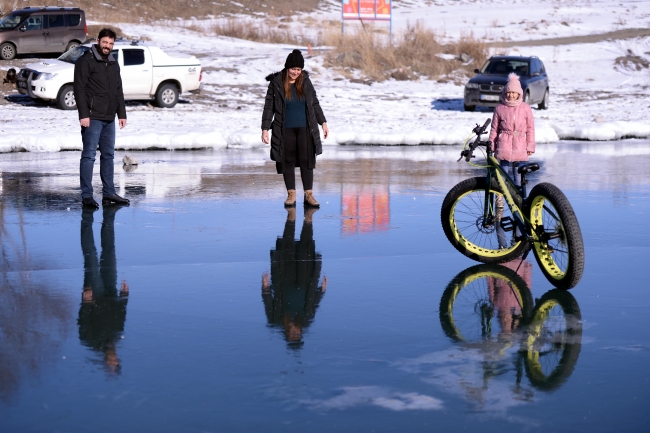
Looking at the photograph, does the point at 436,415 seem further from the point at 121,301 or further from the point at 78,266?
the point at 78,266

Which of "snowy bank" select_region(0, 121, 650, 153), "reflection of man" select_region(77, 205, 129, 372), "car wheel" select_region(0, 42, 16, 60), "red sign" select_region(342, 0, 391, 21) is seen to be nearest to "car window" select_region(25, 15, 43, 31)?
"car wheel" select_region(0, 42, 16, 60)

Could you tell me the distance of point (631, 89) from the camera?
35.2 metres

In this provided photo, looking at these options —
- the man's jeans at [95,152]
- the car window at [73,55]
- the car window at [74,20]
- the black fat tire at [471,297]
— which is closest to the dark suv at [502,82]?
the car window at [73,55]

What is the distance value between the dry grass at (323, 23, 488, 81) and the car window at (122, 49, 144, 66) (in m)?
10.6

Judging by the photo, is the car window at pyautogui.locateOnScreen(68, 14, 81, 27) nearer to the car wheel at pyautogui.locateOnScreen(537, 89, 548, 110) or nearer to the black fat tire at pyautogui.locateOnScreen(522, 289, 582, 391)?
the car wheel at pyautogui.locateOnScreen(537, 89, 548, 110)

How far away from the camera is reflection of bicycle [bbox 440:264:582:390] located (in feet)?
17.5

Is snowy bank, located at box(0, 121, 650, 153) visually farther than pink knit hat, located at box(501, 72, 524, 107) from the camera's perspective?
Yes

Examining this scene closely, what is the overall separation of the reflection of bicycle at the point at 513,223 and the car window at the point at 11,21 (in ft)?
89.6

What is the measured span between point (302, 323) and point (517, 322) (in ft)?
4.32

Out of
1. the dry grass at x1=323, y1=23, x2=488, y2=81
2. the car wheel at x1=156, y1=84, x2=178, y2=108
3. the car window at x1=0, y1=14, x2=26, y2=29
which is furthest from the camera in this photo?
the dry grass at x1=323, y1=23, x2=488, y2=81

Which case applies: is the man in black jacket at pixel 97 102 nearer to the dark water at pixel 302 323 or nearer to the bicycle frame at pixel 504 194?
the dark water at pixel 302 323

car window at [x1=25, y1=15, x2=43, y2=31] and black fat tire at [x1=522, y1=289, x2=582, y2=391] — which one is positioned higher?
car window at [x1=25, y1=15, x2=43, y2=31]

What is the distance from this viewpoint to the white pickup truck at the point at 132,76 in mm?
25125

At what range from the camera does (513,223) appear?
784 centimetres
